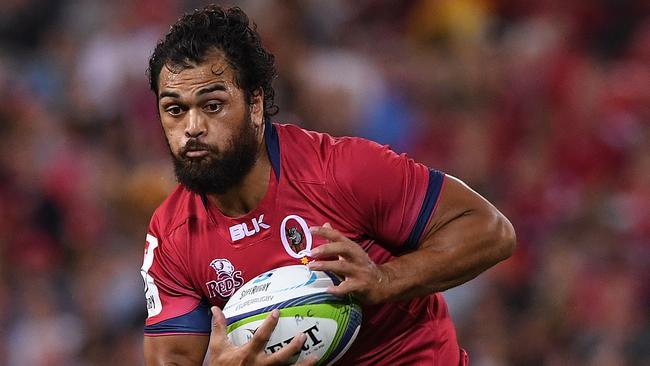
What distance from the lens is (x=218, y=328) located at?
3504mm

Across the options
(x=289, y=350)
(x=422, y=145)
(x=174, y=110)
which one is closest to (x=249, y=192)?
(x=174, y=110)

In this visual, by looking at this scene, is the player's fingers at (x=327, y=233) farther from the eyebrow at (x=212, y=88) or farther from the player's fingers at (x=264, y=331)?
the eyebrow at (x=212, y=88)

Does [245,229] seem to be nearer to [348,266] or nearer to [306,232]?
[306,232]

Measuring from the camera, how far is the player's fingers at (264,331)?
3.36 metres

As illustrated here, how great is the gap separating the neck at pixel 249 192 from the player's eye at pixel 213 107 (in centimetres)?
23

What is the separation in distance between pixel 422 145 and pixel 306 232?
3.87 metres

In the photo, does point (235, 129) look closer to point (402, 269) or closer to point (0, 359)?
point (402, 269)

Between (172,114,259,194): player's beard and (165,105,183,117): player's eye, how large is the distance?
0.10 metres

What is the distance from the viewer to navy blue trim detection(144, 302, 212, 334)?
373cm

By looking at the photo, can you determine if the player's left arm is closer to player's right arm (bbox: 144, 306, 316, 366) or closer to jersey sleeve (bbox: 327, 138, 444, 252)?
jersey sleeve (bbox: 327, 138, 444, 252)

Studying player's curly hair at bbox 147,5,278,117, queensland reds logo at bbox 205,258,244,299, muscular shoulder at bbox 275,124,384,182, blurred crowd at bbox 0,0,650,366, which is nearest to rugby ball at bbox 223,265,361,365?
queensland reds logo at bbox 205,258,244,299

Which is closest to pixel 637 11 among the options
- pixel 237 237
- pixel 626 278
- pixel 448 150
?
pixel 448 150

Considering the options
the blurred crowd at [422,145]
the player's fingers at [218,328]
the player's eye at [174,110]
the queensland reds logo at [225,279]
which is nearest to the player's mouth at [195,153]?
the player's eye at [174,110]

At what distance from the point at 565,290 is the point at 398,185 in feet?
9.68
